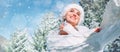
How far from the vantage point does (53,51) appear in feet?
14.5

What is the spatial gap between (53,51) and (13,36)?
10.2 metres

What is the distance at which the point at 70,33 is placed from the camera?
14.4 ft

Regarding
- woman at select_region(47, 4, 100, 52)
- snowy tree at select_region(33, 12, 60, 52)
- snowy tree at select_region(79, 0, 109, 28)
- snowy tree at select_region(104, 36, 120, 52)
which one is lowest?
woman at select_region(47, 4, 100, 52)

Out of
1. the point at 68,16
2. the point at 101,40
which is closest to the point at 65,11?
the point at 68,16

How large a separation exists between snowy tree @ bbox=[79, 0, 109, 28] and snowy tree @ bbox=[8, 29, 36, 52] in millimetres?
8895

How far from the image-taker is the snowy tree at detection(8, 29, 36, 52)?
13895mm

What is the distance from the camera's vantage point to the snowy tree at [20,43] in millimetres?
13895

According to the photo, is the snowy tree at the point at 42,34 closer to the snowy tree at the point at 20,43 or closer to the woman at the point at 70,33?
the snowy tree at the point at 20,43

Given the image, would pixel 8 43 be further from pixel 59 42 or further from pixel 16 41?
pixel 59 42

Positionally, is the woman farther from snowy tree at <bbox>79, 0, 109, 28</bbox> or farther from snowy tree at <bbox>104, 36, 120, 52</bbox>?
snowy tree at <bbox>79, 0, 109, 28</bbox>

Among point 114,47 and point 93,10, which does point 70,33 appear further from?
point 93,10

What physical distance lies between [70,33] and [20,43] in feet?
32.3

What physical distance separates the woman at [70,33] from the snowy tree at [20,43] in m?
9.07

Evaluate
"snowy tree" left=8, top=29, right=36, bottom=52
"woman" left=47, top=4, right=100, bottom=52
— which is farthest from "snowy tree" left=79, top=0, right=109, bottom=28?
"woman" left=47, top=4, right=100, bottom=52
